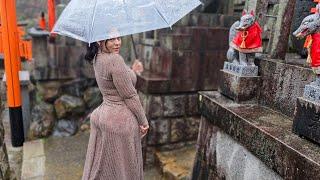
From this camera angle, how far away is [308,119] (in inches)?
93.0

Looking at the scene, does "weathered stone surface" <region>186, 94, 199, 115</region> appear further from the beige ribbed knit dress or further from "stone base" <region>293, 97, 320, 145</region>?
"stone base" <region>293, 97, 320, 145</region>

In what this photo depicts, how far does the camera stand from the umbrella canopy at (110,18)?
284cm

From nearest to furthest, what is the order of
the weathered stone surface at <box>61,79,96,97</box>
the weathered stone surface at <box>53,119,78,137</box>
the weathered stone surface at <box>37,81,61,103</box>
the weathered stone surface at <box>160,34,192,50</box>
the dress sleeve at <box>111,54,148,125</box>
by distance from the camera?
the dress sleeve at <box>111,54,148,125</box>
the weathered stone surface at <box>160,34,192,50</box>
the weathered stone surface at <box>53,119,78,137</box>
the weathered stone surface at <box>37,81,61,103</box>
the weathered stone surface at <box>61,79,96,97</box>

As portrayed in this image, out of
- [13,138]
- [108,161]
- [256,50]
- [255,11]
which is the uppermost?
[255,11]

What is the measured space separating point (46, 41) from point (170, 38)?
438cm

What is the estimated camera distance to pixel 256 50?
3.29m

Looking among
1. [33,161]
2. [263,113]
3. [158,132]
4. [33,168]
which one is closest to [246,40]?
[263,113]

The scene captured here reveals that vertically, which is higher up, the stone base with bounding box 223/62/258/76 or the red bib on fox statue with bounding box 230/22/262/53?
the red bib on fox statue with bounding box 230/22/262/53

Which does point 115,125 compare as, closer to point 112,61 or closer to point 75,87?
point 112,61

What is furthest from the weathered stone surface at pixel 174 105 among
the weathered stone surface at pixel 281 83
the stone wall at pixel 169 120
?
the weathered stone surface at pixel 281 83

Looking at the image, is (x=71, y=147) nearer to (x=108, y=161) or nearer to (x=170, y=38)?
(x=170, y=38)

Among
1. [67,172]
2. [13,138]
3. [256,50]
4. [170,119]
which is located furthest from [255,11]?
[13,138]

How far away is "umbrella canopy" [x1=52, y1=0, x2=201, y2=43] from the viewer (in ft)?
9.32

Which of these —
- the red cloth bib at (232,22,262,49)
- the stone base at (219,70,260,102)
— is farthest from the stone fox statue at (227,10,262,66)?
the stone base at (219,70,260,102)
